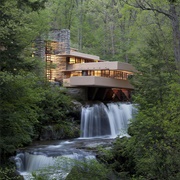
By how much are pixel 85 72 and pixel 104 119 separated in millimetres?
7734

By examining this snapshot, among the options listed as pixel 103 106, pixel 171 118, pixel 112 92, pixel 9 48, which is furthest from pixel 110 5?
pixel 171 118

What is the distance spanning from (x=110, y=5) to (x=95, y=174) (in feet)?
104

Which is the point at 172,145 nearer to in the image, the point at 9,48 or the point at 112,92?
the point at 9,48

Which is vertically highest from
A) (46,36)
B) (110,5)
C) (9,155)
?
(110,5)

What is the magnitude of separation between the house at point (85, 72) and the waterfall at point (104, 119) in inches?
111

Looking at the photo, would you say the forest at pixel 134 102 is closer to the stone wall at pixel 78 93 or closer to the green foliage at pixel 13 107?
the green foliage at pixel 13 107

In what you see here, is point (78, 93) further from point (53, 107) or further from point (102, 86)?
point (53, 107)

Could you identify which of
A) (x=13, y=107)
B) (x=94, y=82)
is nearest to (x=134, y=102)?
(x=13, y=107)

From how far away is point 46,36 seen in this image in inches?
1021

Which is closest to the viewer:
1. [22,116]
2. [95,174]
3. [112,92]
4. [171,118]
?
[95,174]

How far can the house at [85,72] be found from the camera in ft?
81.1

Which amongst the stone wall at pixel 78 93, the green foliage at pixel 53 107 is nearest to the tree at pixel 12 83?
the green foliage at pixel 53 107

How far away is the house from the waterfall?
9.26 ft

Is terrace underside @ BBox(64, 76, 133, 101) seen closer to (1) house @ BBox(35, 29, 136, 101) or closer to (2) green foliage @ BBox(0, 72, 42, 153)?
(1) house @ BBox(35, 29, 136, 101)
